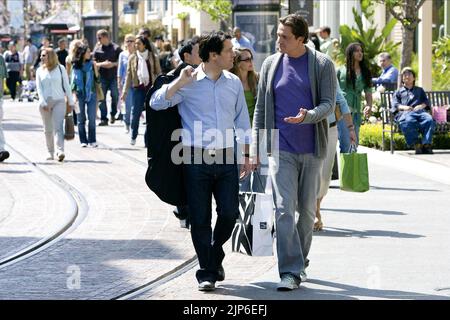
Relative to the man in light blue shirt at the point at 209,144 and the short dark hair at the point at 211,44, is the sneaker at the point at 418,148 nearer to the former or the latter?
the man in light blue shirt at the point at 209,144

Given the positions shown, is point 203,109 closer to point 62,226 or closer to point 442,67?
point 62,226

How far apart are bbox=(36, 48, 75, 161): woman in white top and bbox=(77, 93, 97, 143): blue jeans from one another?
2.40 m

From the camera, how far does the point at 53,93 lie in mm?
20297

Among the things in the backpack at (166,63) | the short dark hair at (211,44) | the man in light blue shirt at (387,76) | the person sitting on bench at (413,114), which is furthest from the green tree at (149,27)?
the short dark hair at (211,44)

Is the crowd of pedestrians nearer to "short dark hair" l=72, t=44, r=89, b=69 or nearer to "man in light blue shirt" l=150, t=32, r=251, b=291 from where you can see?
"man in light blue shirt" l=150, t=32, r=251, b=291

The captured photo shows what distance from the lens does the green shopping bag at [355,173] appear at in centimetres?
1239

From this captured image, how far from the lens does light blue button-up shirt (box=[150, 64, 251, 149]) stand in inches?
379

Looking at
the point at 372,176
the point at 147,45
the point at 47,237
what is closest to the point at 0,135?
the point at 147,45

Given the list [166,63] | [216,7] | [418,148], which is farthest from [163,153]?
[216,7]

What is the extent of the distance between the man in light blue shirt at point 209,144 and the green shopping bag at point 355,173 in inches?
109

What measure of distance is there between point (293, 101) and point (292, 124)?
0.16 metres

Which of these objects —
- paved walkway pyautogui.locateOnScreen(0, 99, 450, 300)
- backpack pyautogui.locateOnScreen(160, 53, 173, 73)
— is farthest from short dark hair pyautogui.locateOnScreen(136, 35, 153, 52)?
backpack pyautogui.locateOnScreen(160, 53, 173, 73)

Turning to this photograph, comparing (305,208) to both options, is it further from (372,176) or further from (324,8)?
(324,8)

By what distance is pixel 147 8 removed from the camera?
84.1 metres
